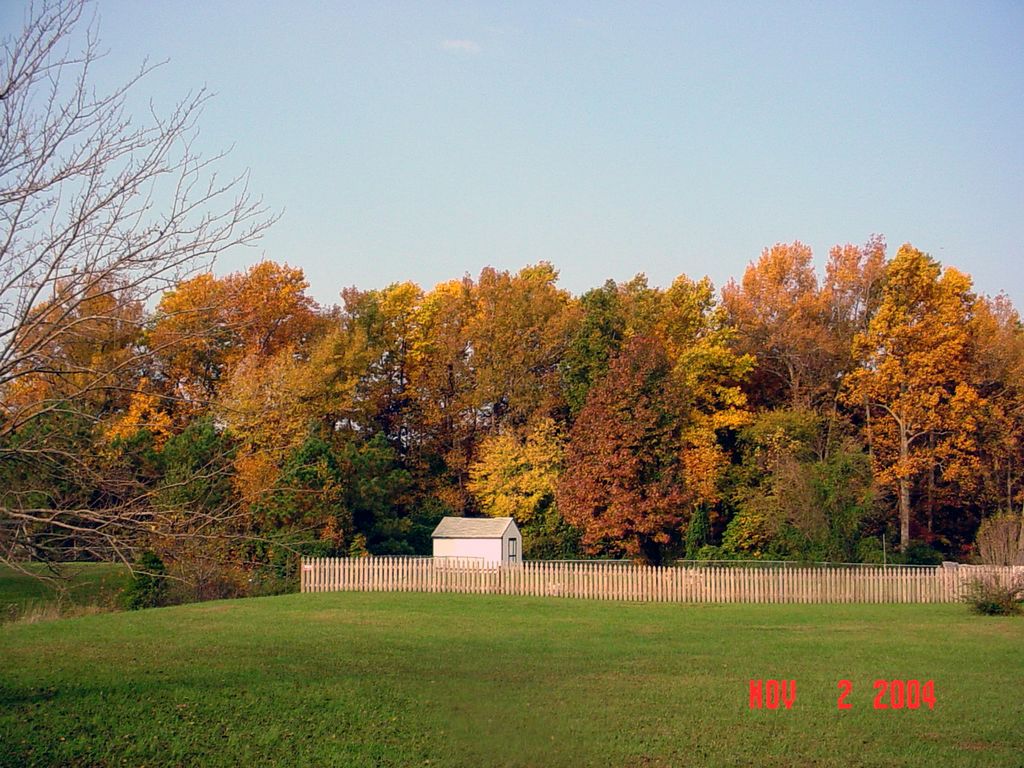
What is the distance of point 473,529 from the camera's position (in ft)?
134

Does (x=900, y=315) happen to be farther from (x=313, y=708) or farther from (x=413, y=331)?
(x=313, y=708)

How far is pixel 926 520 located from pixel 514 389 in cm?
2081

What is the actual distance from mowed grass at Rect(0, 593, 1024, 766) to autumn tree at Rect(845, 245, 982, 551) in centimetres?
2348

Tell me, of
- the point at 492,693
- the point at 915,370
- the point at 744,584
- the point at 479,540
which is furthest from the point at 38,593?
the point at 915,370

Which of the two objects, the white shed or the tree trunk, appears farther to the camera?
the tree trunk

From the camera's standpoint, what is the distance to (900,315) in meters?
44.8

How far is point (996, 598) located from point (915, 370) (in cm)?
2283

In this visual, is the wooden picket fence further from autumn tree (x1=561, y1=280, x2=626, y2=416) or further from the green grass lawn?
autumn tree (x1=561, y1=280, x2=626, y2=416)

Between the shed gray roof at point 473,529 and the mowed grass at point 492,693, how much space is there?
59.5 feet

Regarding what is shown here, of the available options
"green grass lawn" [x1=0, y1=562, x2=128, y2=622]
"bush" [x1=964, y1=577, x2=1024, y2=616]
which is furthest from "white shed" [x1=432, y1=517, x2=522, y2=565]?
"bush" [x1=964, y1=577, x2=1024, y2=616]

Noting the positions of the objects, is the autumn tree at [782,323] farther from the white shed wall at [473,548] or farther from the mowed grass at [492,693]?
the mowed grass at [492,693]

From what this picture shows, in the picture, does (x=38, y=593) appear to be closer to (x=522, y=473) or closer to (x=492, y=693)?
(x=492, y=693)

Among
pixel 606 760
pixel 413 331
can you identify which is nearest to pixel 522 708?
pixel 606 760

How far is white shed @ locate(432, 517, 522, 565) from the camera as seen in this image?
40156mm
